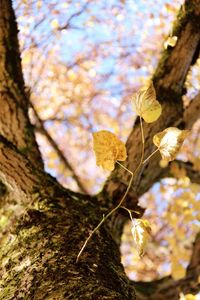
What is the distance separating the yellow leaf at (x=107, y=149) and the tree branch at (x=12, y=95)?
102cm

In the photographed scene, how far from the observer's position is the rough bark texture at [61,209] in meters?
1.35

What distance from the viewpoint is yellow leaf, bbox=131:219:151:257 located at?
3.92 feet

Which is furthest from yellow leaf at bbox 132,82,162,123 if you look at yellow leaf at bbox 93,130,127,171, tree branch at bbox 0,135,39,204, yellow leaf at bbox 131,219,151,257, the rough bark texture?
tree branch at bbox 0,135,39,204

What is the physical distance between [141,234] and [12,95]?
4.57 ft

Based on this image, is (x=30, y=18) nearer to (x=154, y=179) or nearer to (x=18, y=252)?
(x=154, y=179)

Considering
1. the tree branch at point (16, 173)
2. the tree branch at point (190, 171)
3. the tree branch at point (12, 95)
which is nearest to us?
the tree branch at point (16, 173)

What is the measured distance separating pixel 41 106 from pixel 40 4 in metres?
2.45

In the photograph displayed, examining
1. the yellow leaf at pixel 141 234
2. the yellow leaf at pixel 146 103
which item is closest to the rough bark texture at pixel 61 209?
the yellow leaf at pixel 141 234

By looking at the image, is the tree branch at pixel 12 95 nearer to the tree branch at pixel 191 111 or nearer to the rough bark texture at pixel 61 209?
the rough bark texture at pixel 61 209

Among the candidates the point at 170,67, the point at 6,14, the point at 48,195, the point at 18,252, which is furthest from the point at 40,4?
the point at 18,252

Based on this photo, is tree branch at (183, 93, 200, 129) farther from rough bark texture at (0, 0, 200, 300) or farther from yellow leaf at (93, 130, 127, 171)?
yellow leaf at (93, 130, 127, 171)

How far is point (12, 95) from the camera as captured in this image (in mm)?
2340

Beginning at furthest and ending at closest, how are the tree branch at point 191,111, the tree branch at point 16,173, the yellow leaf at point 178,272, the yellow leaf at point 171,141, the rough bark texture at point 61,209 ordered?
the yellow leaf at point 178,272 → the tree branch at point 191,111 → the tree branch at point 16,173 → the rough bark texture at point 61,209 → the yellow leaf at point 171,141

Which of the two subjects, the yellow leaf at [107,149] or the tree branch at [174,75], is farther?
the tree branch at [174,75]
